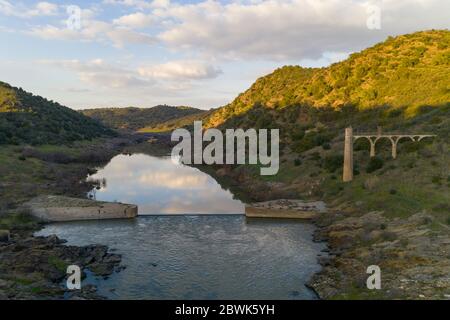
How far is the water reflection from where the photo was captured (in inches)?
2239

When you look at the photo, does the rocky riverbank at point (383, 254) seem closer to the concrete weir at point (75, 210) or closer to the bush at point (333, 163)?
the bush at point (333, 163)

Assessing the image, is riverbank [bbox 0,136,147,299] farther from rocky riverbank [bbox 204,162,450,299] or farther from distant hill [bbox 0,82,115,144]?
rocky riverbank [bbox 204,162,450,299]

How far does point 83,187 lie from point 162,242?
31.9 m

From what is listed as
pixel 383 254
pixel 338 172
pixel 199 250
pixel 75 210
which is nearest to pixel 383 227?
pixel 383 254

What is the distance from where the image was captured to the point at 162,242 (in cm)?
3878

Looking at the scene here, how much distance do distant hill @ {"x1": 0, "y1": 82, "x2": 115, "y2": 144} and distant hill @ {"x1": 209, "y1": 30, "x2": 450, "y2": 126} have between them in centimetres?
5169

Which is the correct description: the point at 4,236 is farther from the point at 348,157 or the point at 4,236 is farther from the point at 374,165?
the point at 374,165

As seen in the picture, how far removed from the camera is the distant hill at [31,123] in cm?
9425

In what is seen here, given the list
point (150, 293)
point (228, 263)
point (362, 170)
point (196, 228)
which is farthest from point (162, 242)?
point (362, 170)

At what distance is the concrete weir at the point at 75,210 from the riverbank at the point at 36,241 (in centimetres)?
137

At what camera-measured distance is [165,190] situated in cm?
→ 6975

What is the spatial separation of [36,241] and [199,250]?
14150mm

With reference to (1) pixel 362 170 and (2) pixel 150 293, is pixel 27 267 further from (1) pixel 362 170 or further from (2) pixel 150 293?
(1) pixel 362 170

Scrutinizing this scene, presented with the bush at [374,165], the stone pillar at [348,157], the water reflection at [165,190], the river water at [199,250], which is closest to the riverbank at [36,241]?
the river water at [199,250]
